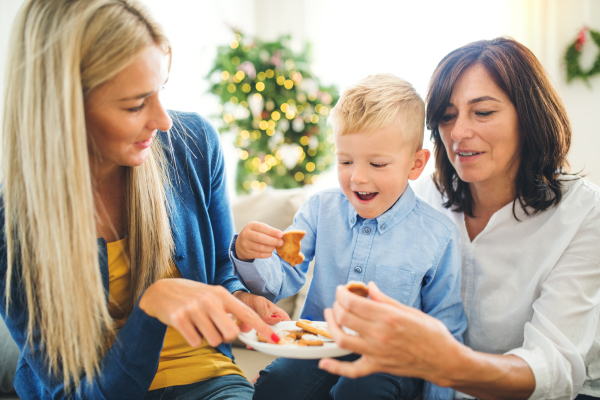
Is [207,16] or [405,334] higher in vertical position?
[207,16]

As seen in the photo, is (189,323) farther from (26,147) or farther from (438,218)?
(438,218)

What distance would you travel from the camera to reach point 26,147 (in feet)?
3.08

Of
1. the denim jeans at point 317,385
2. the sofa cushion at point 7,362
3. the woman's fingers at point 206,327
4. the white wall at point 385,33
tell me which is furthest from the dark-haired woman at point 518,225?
the white wall at point 385,33

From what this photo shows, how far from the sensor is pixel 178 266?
1317 millimetres

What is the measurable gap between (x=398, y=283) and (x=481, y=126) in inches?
22.4

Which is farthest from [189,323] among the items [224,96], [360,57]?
[360,57]

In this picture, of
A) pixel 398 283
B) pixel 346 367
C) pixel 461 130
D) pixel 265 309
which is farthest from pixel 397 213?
pixel 346 367

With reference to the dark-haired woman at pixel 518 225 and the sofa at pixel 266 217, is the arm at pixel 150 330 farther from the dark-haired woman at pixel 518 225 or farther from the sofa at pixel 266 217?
the sofa at pixel 266 217

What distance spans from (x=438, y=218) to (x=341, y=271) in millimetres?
379

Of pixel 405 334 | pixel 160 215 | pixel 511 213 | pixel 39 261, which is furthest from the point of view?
pixel 511 213

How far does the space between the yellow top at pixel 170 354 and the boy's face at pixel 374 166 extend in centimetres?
67

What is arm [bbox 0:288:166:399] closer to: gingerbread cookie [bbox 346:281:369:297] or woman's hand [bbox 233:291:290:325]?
woman's hand [bbox 233:291:290:325]

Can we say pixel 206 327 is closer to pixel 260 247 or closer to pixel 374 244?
pixel 260 247

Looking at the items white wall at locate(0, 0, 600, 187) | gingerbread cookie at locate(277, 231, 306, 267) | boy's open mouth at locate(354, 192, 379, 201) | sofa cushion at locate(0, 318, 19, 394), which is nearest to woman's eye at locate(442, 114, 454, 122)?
boy's open mouth at locate(354, 192, 379, 201)
